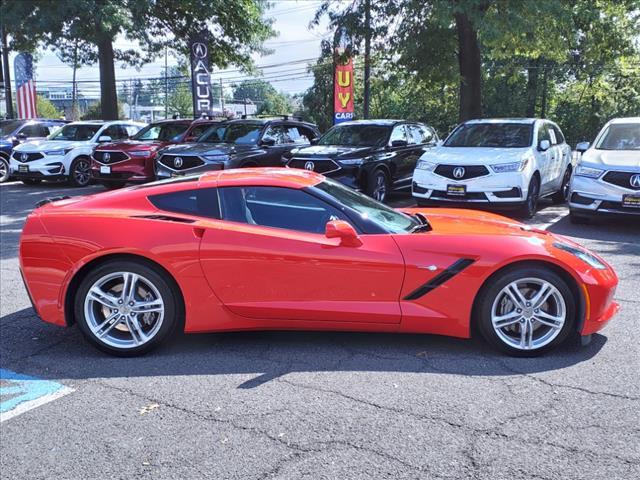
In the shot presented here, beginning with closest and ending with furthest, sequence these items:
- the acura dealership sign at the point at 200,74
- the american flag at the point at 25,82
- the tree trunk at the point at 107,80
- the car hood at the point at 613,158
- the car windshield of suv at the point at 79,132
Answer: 1. the car hood at the point at 613,158
2. the car windshield of suv at the point at 79,132
3. the acura dealership sign at the point at 200,74
4. the tree trunk at the point at 107,80
5. the american flag at the point at 25,82

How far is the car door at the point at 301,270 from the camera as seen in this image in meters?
4.14

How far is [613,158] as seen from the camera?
9.02 m

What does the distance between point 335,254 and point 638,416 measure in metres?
2.00

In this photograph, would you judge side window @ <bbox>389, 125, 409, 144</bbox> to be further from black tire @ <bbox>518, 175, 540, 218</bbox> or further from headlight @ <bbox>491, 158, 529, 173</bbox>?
black tire @ <bbox>518, 175, 540, 218</bbox>

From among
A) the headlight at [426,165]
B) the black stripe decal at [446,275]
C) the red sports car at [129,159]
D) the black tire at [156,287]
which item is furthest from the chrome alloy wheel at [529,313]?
the red sports car at [129,159]

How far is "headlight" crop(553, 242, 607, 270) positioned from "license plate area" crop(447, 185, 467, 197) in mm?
5289

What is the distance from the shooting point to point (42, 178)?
15.4 m

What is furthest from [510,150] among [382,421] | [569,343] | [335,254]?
[382,421]

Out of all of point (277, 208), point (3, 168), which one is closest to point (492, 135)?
point (277, 208)

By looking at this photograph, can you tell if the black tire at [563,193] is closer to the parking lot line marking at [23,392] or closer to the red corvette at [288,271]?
the red corvette at [288,271]

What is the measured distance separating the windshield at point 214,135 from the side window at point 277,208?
9046 mm

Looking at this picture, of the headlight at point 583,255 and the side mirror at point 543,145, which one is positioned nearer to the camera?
the headlight at point 583,255

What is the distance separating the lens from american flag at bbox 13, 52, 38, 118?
2488cm

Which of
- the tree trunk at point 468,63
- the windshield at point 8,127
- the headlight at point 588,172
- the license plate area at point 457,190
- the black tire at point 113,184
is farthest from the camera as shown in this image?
the windshield at point 8,127
